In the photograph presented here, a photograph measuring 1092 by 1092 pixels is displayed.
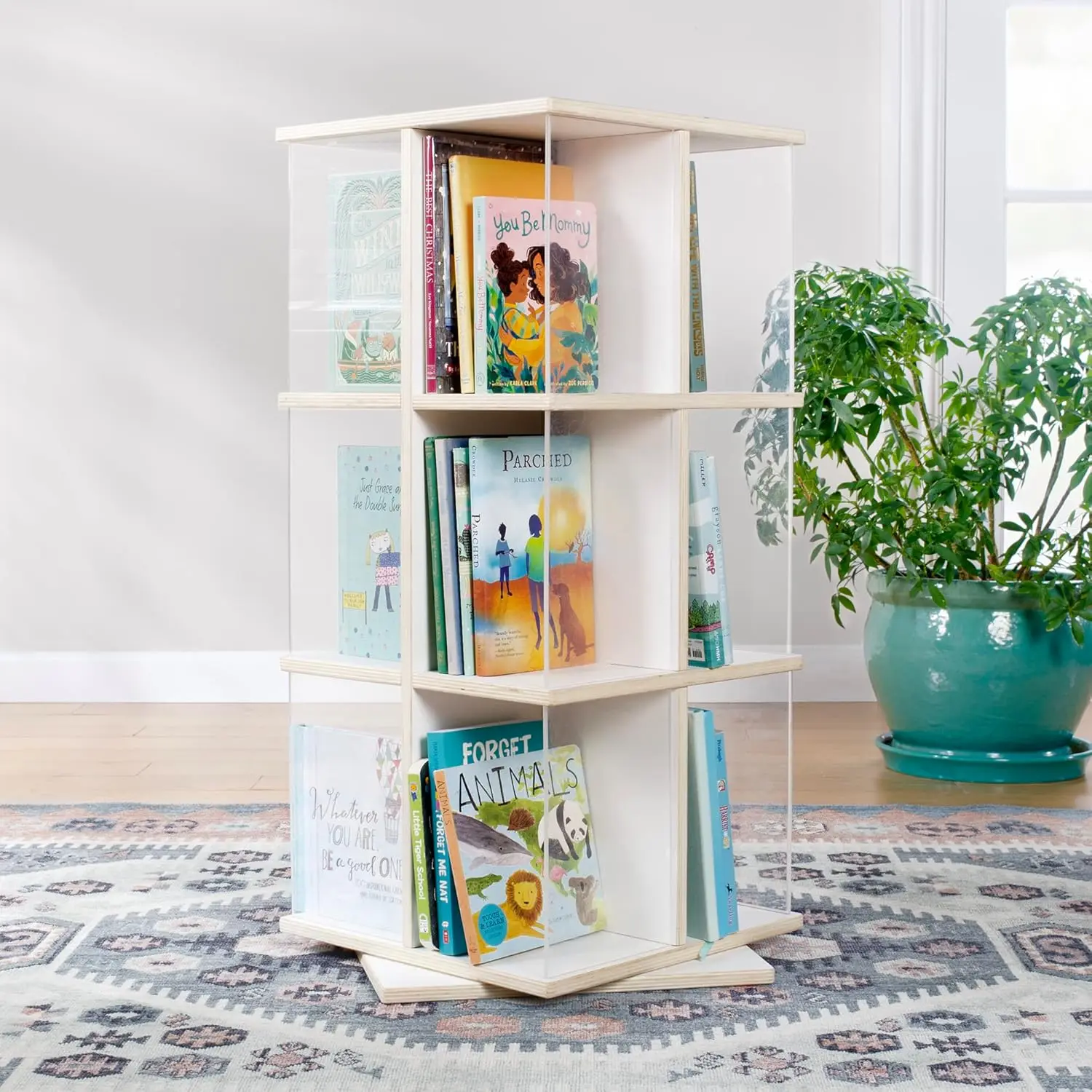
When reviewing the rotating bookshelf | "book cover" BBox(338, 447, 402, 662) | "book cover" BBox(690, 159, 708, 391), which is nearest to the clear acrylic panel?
the rotating bookshelf

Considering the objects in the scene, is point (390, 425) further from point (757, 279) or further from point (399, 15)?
point (399, 15)

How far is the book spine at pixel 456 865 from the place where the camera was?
1.51 m

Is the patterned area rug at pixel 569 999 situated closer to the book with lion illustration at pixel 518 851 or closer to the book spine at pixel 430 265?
the book with lion illustration at pixel 518 851

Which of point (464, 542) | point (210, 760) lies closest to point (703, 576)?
point (464, 542)

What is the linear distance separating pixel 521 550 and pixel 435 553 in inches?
3.8

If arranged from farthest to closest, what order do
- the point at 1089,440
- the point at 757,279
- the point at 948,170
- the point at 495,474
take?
the point at 948,170 < the point at 1089,440 < the point at 757,279 < the point at 495,474

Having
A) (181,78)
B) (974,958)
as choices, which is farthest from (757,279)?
(181,78)

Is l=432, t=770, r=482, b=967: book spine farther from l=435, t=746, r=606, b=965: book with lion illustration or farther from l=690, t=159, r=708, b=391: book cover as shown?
l=690, t=159, r=708, b=391: book cover

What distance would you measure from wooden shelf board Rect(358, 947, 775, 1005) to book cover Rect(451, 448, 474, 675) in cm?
32

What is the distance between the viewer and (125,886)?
1.95m

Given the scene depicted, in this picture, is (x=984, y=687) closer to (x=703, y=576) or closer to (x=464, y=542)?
(x=703, y=576)

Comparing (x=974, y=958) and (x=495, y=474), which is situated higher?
(x=495, y=474)

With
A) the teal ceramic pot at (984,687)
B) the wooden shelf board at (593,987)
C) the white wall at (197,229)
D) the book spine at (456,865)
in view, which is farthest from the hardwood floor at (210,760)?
the book spine at (456,865)

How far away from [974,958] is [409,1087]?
0.70m
